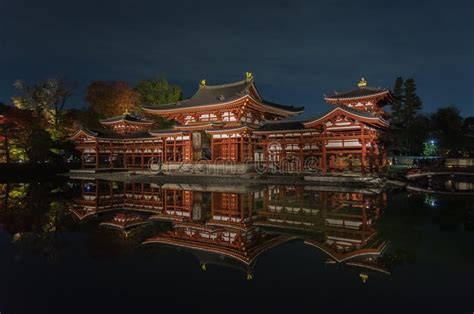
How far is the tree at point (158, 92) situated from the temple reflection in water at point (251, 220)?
3420 centimetres

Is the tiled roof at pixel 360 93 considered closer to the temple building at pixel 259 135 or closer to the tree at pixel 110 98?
the temple building at pixel 259 135

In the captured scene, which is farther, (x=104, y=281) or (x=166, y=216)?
(x=166, y=216)

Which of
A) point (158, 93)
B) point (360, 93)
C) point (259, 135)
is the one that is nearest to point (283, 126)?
point (259, 135)

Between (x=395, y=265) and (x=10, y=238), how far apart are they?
12180 mm

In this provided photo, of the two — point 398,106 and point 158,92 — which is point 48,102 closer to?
point 158,92

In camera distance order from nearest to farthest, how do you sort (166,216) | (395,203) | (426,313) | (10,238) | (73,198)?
(426,313) → (10,238) → (166,216) → (395,203) → (73,198)

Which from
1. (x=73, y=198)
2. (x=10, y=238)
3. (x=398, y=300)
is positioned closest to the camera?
(x=398, y=300)

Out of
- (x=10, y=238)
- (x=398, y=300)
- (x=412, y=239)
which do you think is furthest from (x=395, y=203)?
(x=10, y=238)

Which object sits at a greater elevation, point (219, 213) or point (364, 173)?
point (364, 173)

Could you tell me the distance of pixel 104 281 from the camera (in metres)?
6.59

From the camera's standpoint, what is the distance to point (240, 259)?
26.4 feet

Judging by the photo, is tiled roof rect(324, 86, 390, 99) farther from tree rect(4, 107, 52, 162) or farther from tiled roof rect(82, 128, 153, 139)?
tree rect(4, 107, 52, 162)

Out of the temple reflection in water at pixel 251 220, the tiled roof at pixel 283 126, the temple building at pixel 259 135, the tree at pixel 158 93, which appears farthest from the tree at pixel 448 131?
the tree at pixel 158 93

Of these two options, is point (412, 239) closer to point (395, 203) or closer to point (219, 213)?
point (395, 203)
